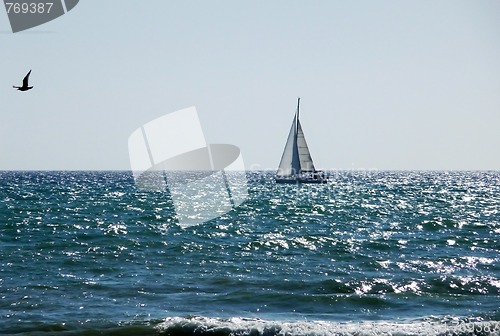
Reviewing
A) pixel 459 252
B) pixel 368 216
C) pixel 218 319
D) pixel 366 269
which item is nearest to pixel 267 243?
pixel 366 269

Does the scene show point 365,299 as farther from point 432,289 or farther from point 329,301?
point 432,289

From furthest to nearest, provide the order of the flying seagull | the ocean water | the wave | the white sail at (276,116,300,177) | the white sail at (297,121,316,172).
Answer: the white sail at (297,121,316,172)
the white sail at (276,116,300,177)
the ocean water
the wave
the flying seagull

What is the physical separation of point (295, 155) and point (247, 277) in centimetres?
6249

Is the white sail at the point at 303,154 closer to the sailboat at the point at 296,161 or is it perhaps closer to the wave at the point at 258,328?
the sailboat at the point at 296,161

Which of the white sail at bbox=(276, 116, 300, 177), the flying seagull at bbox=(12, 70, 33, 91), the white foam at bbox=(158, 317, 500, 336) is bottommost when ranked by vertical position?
the white foam at bbox=(158, 317, 500, 336)

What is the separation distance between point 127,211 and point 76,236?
14.8 metres

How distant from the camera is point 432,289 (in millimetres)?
21312

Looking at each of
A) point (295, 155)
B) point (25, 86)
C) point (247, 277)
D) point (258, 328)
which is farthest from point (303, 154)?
point (25, 86)

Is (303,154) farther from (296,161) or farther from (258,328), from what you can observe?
(258,328)

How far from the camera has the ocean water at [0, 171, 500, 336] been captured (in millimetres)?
16719

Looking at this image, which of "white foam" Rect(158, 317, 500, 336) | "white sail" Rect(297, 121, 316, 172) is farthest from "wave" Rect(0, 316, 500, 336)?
"white sail" Rect(297, 121, 316, 172)

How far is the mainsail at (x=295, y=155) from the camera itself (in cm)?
8306

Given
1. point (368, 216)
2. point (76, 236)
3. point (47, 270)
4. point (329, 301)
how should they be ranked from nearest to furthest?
point (329, 301), point (47, 270), point (76, 236), point (368, 216)

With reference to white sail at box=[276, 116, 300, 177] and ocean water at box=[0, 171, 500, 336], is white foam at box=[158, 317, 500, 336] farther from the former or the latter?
white sail at box=[276, 116, 300, 177]
